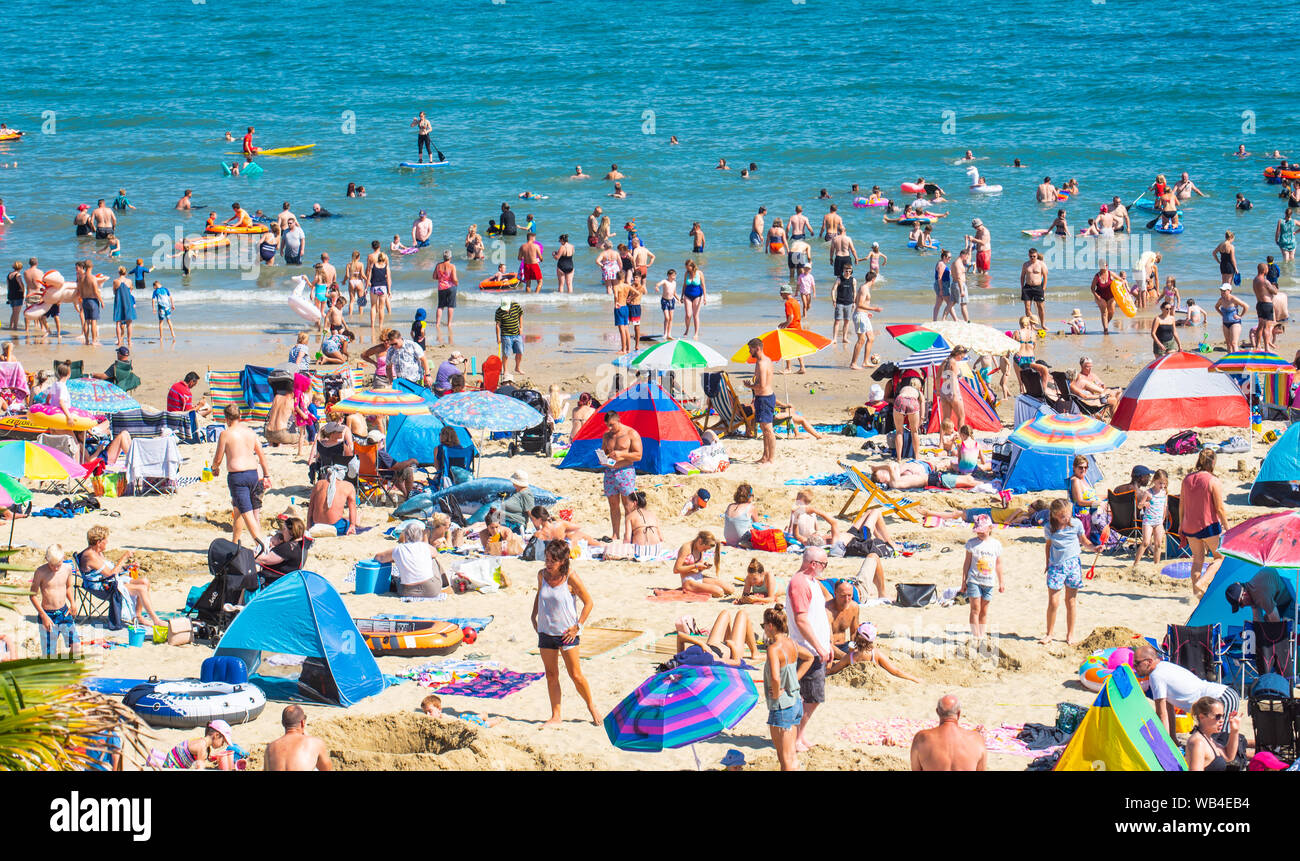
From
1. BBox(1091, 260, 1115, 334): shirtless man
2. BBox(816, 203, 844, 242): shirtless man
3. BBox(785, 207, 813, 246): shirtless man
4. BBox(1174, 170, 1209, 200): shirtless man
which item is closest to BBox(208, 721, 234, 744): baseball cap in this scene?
BBox(1091, 260, 1115, 334): shirtless man

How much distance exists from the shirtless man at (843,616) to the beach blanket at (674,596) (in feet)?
5.18

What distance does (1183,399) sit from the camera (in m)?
14.1

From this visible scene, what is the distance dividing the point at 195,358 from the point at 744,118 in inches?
1051

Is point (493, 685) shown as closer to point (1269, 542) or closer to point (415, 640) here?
point (415, 640)

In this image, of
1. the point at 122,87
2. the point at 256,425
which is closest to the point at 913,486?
the point at 256,425

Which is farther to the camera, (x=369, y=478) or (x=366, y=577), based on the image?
(x=369, y=478)

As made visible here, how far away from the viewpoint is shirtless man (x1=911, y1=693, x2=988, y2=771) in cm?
631

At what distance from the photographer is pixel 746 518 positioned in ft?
38.0

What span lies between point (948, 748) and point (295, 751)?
10.2 ft

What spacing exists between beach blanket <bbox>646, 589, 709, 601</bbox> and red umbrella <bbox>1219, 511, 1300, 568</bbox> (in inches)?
149

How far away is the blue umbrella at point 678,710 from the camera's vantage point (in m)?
6.93

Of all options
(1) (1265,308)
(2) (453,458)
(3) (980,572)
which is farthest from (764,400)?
(1) (1265,308)

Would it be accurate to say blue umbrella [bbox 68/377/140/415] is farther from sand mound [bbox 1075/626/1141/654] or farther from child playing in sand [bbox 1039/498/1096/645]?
sand mound [bbox 1075/626/1141/654]
